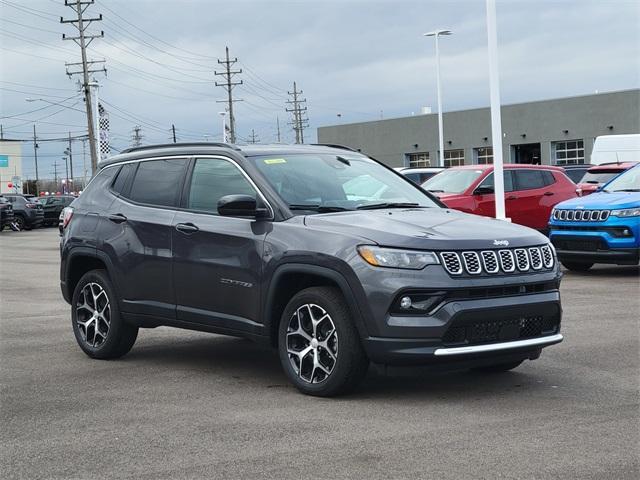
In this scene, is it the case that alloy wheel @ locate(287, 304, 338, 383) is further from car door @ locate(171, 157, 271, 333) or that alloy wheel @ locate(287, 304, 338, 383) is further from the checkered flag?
the checkered flag

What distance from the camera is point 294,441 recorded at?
18.3 feet

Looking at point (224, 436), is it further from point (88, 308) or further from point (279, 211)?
point (88, 308)

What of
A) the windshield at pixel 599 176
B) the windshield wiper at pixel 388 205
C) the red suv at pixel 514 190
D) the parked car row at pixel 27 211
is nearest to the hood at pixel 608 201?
the red suv at pixel 514 190

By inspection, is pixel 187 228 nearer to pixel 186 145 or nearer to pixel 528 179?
pixel 186 145

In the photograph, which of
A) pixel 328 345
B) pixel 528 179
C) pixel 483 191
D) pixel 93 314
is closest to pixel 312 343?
pixel 328 345

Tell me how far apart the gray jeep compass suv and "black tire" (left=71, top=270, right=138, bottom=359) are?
0.04 ft

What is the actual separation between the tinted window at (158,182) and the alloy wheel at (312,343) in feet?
5.93

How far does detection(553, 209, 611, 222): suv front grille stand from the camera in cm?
1418

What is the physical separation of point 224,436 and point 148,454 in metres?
0.51

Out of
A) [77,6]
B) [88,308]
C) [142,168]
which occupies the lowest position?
[88,308]

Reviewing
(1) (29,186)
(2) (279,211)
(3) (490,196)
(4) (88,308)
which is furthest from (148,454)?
(1) (29,186)

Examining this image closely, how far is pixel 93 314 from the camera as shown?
8.59 metres

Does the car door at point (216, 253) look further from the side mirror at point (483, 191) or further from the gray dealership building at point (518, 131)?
the gray dealership building at point (518, 131)

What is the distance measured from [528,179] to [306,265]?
13.7 m
